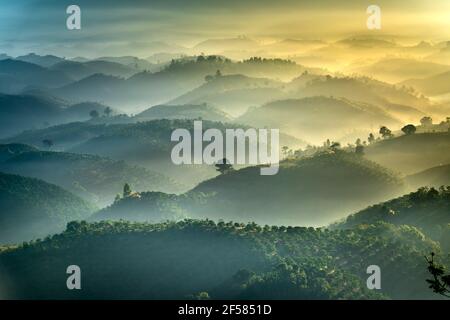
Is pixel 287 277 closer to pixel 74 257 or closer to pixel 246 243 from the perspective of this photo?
pixel 246 243

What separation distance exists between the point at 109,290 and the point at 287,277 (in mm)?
23761

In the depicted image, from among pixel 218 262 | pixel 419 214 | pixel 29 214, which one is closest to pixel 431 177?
pixel 419 214

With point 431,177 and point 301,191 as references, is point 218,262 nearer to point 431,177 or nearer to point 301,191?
point 301,191

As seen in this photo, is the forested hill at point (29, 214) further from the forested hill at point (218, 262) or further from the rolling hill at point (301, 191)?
the forested hill at point (218, 262)

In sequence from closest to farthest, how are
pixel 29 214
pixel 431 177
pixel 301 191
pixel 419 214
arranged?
pixel 419 214 < pixel 301 191 < pixel 29 214 < pixel 431 177

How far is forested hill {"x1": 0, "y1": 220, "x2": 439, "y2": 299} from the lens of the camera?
84750 mm

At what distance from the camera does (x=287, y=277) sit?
8419cm

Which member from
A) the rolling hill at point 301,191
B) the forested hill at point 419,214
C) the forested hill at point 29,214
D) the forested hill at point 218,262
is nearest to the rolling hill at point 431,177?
the rolling hill at point 301,191

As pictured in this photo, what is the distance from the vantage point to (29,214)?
7382 inches

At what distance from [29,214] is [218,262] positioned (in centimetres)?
→ 10907

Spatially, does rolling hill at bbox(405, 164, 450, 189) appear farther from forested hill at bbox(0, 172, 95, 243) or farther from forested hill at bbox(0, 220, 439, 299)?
forested hill at bbox(0, 172, 95, 243)
